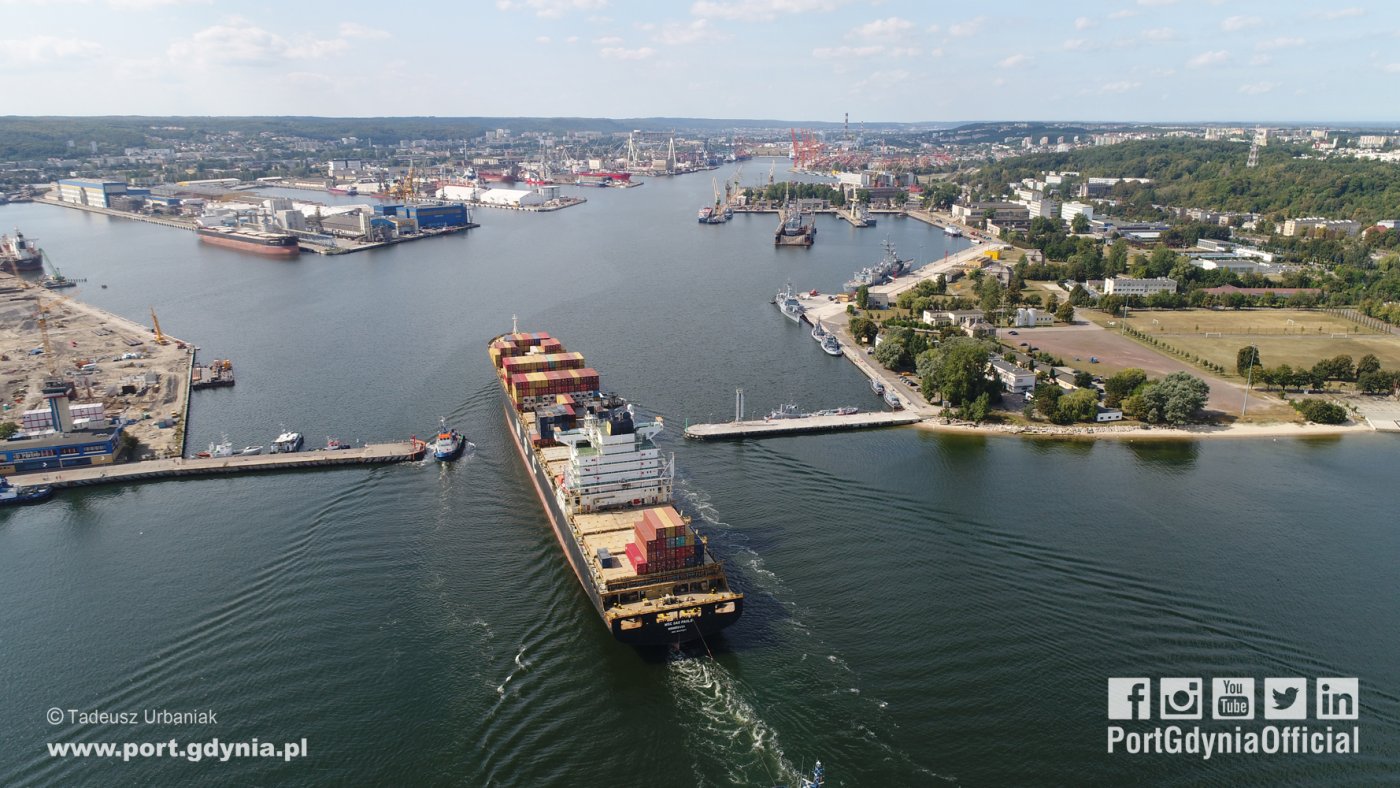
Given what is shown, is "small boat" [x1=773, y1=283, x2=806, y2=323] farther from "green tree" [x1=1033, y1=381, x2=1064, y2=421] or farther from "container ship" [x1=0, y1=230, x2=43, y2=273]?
"container ship" [x1=0, y1=230, x2=43, y2=273]

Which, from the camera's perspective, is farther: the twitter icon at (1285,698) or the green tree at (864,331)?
the green tree at (864,331)

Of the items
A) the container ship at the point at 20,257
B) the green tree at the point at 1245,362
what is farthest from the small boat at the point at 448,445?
the container ship at the point at 20,257

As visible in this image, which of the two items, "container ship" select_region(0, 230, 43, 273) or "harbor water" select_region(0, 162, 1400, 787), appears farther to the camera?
"container ship" select_region(0, 230, 43, 273)

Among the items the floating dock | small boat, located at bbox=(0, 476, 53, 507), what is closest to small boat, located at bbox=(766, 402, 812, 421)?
the floating dock

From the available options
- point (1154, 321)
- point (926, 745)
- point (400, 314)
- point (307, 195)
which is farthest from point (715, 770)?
point (307, 195)

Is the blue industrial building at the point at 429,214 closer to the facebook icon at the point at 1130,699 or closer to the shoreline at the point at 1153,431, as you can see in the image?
the shoreline at the point at 1153,431

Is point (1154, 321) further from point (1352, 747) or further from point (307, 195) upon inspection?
point (307, 195)
